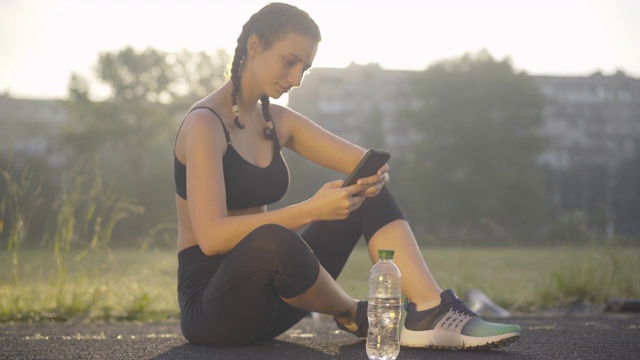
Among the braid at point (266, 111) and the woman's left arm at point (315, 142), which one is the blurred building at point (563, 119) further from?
the braid at point (266, 111)

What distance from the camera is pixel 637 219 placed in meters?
48.9

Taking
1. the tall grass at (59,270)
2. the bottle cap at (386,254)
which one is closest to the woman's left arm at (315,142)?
the bottle cap at (386,254)

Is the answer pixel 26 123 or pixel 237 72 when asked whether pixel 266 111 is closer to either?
pixel 237 72

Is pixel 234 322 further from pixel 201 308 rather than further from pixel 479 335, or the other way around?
pixel 479 335

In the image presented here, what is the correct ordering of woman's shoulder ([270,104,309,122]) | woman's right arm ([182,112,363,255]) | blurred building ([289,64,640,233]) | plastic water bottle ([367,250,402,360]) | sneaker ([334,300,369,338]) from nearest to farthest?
woman's right arm ([182,112,363,255]), plastic water bottle ([367,250,402,360]), sneaker ([334,300,369,338]), woman's shoulder ([270,104,309,122]), blurred building ([289,64,640,233])

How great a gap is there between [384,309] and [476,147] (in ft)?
139

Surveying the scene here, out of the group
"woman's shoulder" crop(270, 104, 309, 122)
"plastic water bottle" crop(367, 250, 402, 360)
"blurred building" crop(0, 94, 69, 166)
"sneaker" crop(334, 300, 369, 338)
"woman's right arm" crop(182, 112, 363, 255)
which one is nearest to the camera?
"woman's right arm" crop(182, 112, 363, 255)

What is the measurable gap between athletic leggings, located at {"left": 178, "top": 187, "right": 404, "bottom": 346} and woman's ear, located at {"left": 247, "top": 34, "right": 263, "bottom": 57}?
2.34 feet

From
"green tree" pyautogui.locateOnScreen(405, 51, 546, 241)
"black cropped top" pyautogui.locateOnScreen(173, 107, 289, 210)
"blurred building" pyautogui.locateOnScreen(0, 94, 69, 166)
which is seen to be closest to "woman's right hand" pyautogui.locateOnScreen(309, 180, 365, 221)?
"black cropped top" pyautogui.locateOnScreen(173, 107, 289, 210)

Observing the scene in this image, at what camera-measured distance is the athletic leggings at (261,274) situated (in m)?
2.98

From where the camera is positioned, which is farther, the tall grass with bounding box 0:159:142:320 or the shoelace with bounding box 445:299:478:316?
the tall grass with bounding box 0:159:142:320

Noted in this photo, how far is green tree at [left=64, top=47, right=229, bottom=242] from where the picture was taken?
44188 mm

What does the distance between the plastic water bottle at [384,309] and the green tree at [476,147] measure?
3912 centimetres

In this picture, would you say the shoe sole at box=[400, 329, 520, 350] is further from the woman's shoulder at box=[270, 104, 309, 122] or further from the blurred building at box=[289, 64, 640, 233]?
the blurred building at box=[289, 64, 640, 233]
